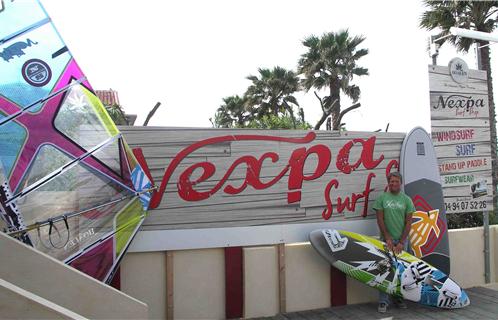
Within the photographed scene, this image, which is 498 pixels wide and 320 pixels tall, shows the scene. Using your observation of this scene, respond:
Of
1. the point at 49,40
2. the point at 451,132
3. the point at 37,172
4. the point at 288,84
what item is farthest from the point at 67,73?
the point at 288,84

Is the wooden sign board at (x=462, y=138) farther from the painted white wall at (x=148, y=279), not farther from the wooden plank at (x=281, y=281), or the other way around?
the painted white wall at (x=148, y=279)

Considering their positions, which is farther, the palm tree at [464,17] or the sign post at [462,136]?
the palm tree at [464,17]

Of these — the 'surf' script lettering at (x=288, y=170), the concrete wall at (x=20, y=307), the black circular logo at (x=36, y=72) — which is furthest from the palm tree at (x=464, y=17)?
the concrete wall at (x=20, y=307)

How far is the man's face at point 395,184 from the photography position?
213 inches

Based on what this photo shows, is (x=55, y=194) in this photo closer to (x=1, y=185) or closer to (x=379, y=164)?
(x=1, y=185)

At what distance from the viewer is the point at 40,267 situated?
3469mm

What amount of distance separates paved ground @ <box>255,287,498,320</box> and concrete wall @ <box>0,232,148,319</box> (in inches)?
83.2

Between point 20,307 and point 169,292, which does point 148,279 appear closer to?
point 169,292

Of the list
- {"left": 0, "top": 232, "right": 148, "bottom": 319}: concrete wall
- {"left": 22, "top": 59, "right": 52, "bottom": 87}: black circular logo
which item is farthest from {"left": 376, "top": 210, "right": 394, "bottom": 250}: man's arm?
{"left": 22, "top": 59, "right": 52, "bottom": 87}: black circular logo

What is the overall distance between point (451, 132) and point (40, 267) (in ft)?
19.2

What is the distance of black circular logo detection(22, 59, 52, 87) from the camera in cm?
388

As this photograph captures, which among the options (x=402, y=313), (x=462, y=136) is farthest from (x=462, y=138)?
(x=402, y=313)

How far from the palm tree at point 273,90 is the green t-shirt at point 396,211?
2188 cm

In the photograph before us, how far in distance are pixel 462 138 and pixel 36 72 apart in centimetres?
593
